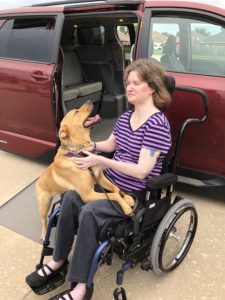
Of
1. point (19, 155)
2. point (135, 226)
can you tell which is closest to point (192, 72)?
point (135, 226)

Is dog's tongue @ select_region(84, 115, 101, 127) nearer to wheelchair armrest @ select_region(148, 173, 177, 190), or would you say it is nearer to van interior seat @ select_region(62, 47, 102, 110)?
wheelchair armrest @ select_region(148, 173, 177, 190)

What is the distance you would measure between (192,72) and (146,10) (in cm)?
68

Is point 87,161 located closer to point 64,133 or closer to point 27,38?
point 64,133

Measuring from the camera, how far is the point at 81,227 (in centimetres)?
180

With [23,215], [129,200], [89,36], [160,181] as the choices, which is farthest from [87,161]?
[89,36]

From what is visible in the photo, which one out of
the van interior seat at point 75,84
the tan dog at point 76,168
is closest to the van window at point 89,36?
the van interior seat at point 75,84

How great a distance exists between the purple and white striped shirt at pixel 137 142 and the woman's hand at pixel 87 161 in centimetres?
20

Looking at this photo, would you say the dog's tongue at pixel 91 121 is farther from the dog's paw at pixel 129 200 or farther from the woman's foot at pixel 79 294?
the woman's foot at pixel 79 294

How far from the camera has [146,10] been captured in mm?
2844

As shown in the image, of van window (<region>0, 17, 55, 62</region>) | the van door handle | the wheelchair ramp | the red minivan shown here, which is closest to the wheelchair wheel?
the red minivan

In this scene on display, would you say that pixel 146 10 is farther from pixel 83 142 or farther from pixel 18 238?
pixel 18 238

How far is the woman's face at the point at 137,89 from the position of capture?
1.95 meters

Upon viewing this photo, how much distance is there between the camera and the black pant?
69.9 inches

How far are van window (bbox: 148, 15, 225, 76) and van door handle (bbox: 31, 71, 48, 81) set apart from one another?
108 cm
